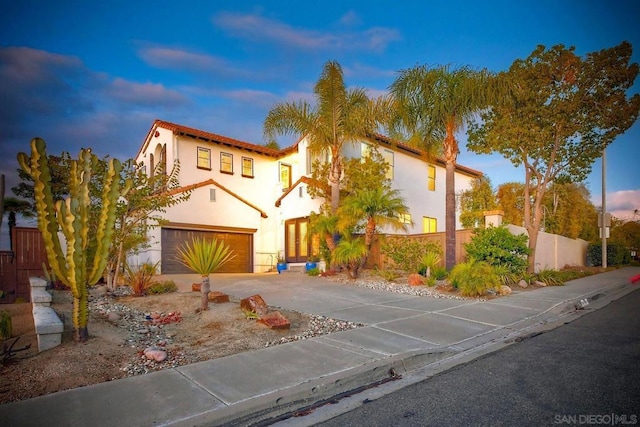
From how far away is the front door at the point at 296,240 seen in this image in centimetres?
2041

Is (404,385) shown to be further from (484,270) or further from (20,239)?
(20,239)

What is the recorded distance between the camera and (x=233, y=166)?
22469 mm

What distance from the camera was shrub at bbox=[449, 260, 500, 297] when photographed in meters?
11.1

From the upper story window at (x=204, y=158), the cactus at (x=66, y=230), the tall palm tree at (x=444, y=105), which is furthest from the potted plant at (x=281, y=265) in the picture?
the cactus at (x=66, y=230)

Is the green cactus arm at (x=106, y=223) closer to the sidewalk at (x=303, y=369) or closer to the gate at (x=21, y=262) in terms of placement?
the sidewalk at (x=303, y=369)

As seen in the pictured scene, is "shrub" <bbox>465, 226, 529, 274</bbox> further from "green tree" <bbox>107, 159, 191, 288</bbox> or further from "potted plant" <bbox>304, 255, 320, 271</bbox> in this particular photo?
"green tree" <bbox>107, 159, 191, 288</bbox>

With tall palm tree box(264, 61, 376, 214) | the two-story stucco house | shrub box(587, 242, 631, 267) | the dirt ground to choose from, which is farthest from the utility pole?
the dirt ground

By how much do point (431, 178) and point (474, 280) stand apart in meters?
15.8

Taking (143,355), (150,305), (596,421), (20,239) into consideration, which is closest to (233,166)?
(20,239)

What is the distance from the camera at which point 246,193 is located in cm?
2297

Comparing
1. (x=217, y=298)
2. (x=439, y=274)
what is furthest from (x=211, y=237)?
(x=217, y=298)

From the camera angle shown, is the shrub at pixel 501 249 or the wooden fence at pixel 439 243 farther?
the wooden fence at pixel 439 243

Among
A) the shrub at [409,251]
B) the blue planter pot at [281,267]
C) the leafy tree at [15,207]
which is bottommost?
the blue planter pot at [281,267]

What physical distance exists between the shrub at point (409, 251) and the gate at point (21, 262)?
1125cm
